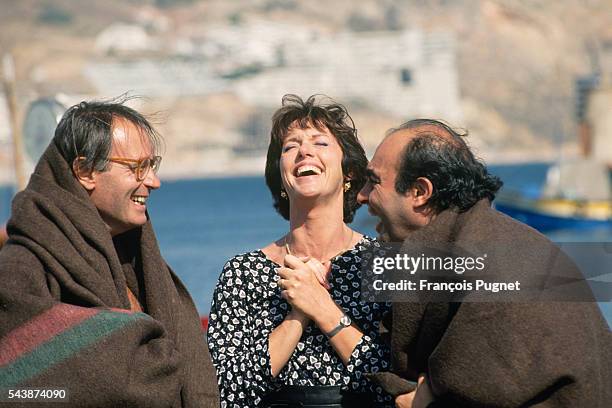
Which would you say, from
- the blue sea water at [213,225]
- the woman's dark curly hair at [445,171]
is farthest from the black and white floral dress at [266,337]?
the blue sea water at [213,225]

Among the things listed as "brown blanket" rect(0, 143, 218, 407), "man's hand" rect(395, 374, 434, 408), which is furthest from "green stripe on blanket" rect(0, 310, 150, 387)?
"man's hand" rect(395, 374, 434, 408)

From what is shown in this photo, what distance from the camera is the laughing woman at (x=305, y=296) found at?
3434 millimetres

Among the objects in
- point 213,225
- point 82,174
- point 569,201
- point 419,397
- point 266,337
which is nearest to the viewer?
point 419,397

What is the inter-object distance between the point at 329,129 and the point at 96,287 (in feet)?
2.94

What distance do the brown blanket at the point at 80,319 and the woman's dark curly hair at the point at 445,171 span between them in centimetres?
72

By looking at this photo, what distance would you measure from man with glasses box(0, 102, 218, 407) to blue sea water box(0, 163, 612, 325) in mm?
12841

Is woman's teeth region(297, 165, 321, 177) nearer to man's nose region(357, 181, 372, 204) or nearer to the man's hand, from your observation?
man's nose region(357, 181, 372, 204)

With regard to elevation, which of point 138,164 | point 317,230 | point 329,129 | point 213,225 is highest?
point 213,225

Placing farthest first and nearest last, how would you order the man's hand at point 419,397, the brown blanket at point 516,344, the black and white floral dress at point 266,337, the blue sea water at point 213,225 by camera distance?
the blue sea water at point 213,225 → the black and white floral dress at point 266,337 → the man's hand at point 419,397 → the brown blanket at point 516,344

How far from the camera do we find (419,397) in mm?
3148

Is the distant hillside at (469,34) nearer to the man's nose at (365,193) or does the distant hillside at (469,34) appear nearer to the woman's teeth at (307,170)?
the woman's teeth at (307,170)

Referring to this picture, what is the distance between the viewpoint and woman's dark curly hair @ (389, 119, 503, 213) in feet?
10.5

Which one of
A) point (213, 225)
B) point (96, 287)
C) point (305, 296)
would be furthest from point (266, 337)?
point (213, 225)

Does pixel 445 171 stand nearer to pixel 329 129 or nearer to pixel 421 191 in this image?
pixel 421 191
